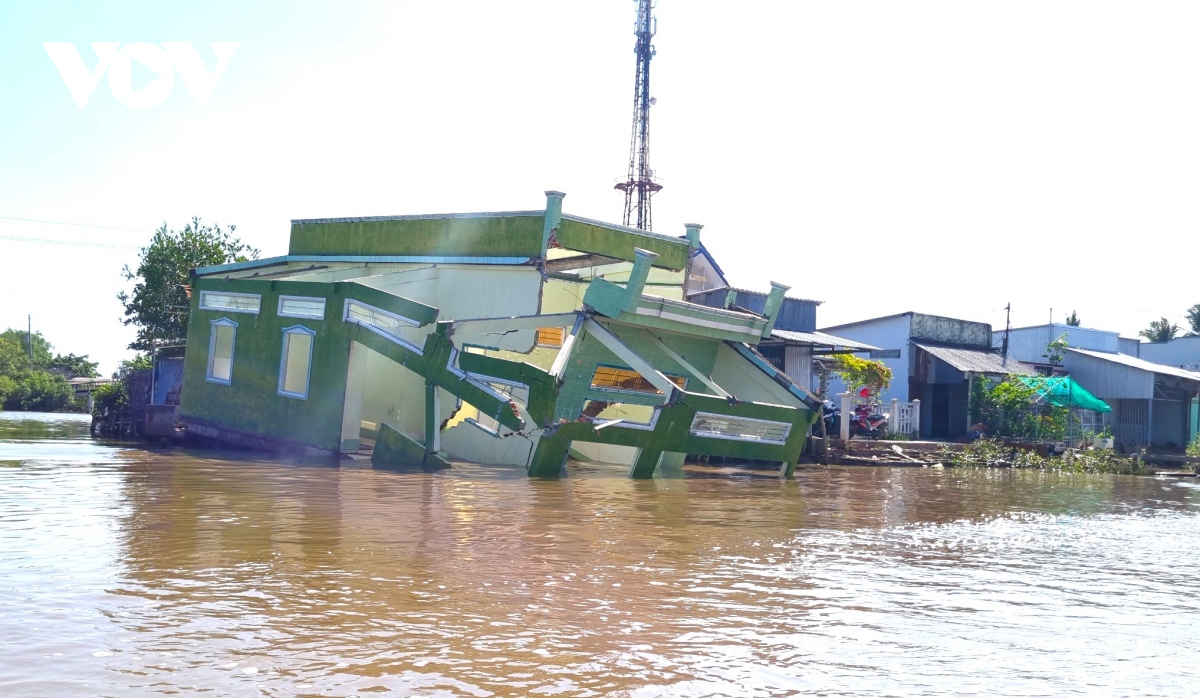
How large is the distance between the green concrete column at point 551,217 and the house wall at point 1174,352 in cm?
4112

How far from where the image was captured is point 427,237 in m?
22.8

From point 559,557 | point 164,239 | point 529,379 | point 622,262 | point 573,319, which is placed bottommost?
point 559,557

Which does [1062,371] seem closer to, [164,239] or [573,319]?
[573,319]

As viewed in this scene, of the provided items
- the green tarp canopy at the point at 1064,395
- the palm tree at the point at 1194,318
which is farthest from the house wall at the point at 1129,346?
the green tarp canopy at the point at 1064,395

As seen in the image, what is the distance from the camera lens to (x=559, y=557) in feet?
26.1

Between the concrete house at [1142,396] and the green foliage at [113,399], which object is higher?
the concrete house at [1142,396]

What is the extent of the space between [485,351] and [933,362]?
1753cm

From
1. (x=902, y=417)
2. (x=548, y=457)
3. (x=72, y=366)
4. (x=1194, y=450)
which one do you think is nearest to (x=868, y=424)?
(x=902, y=417)

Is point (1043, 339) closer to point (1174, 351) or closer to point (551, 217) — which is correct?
point (1174, 351)

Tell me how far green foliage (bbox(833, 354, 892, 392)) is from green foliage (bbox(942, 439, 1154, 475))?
2.95m

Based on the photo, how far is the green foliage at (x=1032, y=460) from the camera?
25703 millimetres

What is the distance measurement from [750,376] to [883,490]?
5.24 m

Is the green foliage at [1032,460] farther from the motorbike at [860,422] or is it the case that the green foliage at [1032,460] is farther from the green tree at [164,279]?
the green tree at [164,279]

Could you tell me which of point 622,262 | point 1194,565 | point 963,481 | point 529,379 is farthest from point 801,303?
point 1194,565
